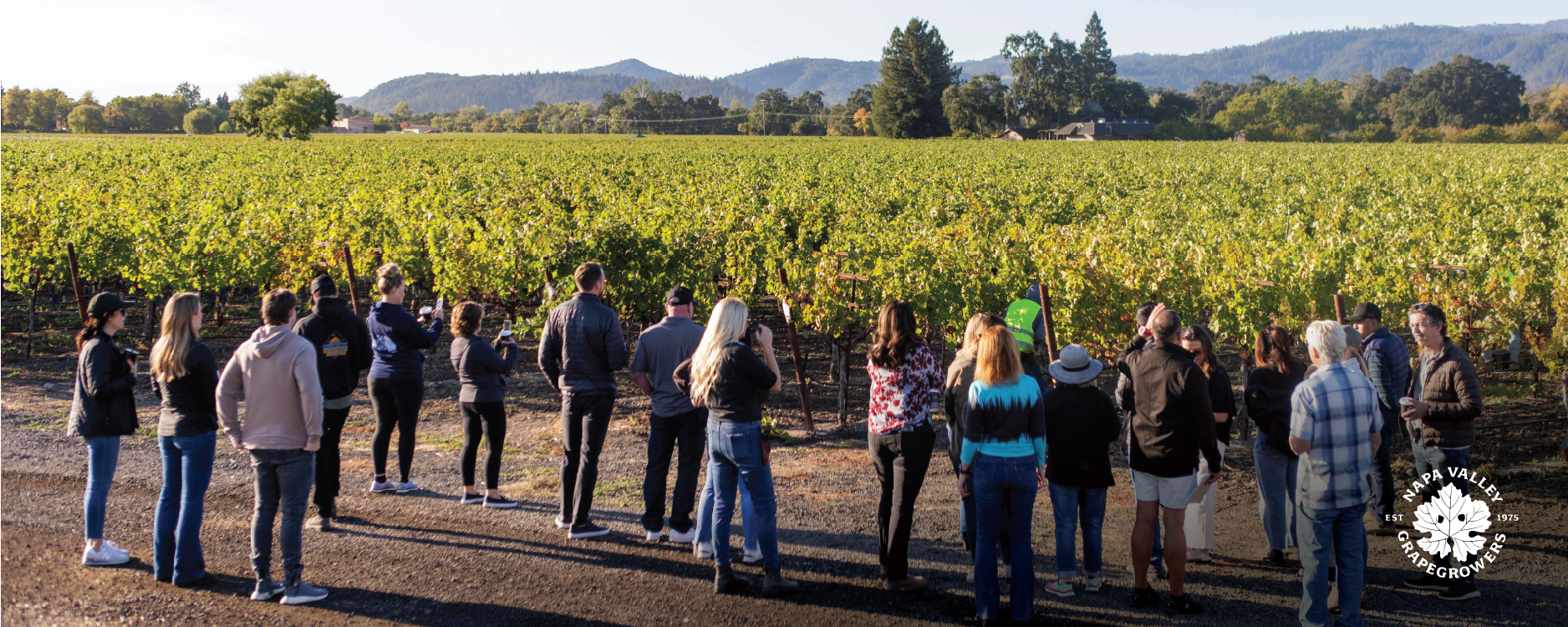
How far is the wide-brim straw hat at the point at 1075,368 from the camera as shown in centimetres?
511

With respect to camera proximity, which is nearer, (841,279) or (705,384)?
(705,384)

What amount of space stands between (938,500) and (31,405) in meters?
10.9

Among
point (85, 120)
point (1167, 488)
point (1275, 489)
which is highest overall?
point (85, 120)

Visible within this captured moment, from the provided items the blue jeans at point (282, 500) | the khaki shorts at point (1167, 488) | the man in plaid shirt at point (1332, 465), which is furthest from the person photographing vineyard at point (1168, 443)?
the blue jeans at point (282, 500)

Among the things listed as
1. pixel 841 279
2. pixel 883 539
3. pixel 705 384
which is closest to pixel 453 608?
pixel 705 384

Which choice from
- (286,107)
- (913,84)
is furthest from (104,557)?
(913,84)

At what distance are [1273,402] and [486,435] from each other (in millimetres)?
5606

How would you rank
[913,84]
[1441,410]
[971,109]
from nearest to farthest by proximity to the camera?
[1441,410]
[971,109]
[913,84]

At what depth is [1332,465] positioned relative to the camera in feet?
15.5

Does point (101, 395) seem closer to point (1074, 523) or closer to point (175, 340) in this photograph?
point (175, 340)

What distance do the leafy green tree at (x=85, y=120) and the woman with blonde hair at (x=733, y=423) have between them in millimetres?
120089

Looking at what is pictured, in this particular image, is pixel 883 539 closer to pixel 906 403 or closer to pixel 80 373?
pixel 906 403

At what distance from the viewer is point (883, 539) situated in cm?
571

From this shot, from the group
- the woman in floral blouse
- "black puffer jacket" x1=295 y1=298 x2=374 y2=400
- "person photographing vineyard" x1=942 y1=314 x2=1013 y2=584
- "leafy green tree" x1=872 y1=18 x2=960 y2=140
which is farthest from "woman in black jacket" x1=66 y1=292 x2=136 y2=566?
"leafy green tree" x1=872 y1=18 x2=960 y2=140
